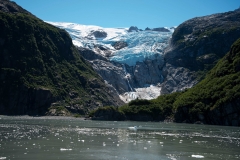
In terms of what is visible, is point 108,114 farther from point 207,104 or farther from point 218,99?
point 218,99

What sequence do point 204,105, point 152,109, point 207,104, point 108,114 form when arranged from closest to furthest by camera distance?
point 207,104
point 204,105
point 108,114
point 152,109

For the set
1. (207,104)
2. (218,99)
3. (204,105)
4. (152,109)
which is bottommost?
(152,109)

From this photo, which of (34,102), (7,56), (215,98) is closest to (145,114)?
(215,98)

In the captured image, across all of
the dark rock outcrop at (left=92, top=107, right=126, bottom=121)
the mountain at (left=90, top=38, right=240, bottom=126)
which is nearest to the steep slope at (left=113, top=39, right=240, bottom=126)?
the mountain at (left=90, top=38, right=240, bottom=126)

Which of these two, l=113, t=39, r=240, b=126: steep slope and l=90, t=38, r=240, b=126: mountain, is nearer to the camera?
l=113, t=39, r=240, b=126: steep slope

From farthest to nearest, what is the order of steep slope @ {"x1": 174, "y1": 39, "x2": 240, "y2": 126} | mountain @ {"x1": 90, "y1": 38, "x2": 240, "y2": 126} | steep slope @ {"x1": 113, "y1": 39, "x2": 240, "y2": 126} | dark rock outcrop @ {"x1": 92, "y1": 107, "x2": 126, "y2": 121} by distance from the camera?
dark rock outcrop @ {"x1": 92, "y1": 107, "x2": 126, "y2": 121}
mountain @ {"x1": 90, "y1": 38, "x2": 240, "y2": 126}
steep slope @ {"x1": 113, "y1": 39, "x2": 240, "y2": 126}
steep slope @ {"x1": 174, "y1": 39, "x2": 240, "y2": 126}

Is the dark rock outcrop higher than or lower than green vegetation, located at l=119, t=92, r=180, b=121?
lower

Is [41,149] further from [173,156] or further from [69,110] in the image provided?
[69,110]

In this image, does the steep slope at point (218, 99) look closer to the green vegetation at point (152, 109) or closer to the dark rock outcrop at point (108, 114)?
the green vegetation at point (152, 109)

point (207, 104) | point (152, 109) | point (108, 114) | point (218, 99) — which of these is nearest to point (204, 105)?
point (207, 104)

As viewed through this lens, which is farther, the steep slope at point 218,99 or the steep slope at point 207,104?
the steep slope at point 207,104

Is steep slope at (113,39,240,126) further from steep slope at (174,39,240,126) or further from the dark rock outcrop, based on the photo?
the dark rock outcrop

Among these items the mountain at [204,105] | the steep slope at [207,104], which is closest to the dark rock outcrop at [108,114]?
the mountain at [204,105]
